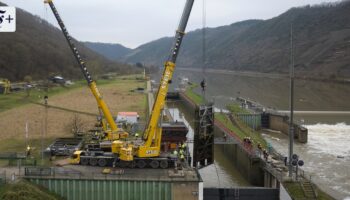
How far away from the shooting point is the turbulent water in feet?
105

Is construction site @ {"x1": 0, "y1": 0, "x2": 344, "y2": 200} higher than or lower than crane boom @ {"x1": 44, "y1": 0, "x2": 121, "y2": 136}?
lower

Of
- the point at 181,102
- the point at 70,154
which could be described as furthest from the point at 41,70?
the point at 70,154

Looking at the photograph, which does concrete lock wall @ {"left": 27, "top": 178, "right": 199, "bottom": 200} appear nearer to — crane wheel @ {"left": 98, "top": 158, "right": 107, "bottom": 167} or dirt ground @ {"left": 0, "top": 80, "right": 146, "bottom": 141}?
crane wheel @ {"left": 98, "top": 158, "right": 107, "bottom": 167}

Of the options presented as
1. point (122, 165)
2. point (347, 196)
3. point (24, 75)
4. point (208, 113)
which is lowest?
point (347, 196)

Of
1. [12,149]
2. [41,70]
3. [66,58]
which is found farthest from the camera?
[66,58]

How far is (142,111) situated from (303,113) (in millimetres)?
26369

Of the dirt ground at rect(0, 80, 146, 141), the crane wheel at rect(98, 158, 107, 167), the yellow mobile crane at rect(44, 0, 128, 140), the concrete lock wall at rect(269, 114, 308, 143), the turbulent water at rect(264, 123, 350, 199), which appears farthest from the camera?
the concrete lock wall at rect(269, 114, 308, 143)

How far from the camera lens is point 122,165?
25625mm

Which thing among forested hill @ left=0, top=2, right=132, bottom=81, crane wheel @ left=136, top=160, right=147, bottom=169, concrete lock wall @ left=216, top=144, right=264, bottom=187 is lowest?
concrete lock wall @ left=216, top=144, right=264, bottom=187

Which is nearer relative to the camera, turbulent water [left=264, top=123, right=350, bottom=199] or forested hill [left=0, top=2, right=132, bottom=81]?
turbulent water [left=264, top=123, right=350, bottom=199]

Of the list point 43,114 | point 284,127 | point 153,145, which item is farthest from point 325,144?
point 43,114

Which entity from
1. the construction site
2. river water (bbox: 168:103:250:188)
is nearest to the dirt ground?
the construction site

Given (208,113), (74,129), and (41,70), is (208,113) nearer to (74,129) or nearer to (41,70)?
(74,129)

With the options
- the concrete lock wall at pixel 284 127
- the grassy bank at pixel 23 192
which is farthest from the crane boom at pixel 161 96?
the concrete lock wall at pixel 284 127
